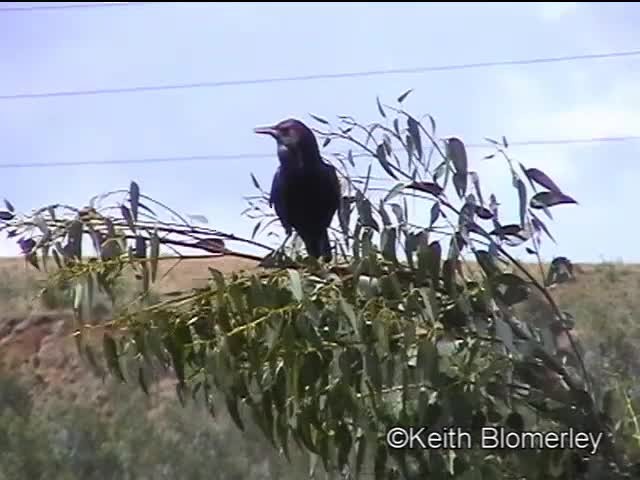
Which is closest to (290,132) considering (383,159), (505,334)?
(383,159)

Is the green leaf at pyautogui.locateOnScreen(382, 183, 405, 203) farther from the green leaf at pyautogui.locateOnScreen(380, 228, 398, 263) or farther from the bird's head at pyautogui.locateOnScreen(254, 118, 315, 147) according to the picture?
the bird's head at pyautogui.locateOnScreen(254, 118, 315, 147)

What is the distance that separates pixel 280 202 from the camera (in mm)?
3117

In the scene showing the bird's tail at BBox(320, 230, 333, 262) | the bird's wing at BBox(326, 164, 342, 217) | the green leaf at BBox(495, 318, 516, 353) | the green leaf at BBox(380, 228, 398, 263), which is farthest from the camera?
the bird's wing at BBox(326, 164, 342, 217)

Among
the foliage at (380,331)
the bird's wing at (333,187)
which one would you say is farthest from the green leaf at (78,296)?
the bird's wing at (333,187)

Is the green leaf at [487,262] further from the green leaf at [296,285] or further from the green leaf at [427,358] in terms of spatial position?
the green leaf at [296,285]

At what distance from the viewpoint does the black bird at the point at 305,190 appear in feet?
10.0

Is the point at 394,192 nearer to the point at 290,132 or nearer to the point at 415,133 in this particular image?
the point at 415,133

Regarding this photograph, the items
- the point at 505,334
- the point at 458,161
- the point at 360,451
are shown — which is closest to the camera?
the point at 505,334

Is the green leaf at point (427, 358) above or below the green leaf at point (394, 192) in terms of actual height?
below

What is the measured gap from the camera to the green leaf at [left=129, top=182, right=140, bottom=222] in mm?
2471

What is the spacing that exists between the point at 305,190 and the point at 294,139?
133mm

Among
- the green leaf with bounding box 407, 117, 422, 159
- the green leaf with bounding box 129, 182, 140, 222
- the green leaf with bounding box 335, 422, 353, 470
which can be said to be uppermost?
the green leaf with bounding box 407, 117, 422, 159

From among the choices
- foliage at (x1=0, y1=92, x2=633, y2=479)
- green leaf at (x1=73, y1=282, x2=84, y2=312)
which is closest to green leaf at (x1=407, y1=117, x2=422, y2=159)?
foliage at (x1=0, y1=92, x2=633, y2=479)

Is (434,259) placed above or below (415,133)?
below
